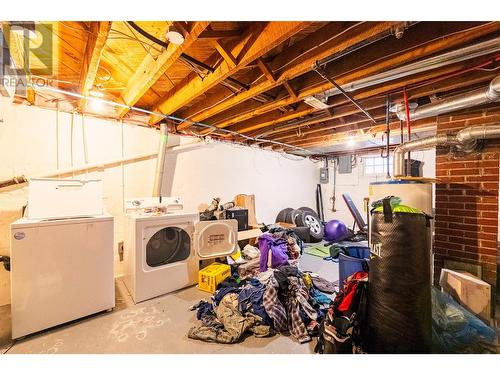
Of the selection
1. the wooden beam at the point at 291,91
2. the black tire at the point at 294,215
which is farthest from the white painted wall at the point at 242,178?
the wooden beam at the point at 291,91

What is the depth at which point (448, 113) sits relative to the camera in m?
2.31

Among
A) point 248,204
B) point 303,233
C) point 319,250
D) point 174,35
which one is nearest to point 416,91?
point 174,35

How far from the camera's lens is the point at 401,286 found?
132 centimetres

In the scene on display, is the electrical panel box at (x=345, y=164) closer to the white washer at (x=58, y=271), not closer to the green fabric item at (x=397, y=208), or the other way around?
the green fabric item at (x=397, y=208)

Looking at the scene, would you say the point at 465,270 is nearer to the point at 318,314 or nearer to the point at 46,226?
the point at 318,314

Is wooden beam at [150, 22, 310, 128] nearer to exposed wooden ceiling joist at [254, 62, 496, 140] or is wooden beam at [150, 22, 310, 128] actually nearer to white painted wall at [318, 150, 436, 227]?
exposed wooden ceiling joist at [254, 62, 496, 140]

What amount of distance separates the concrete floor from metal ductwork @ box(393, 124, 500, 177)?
2256mm

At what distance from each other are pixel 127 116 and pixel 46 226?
5.88ft

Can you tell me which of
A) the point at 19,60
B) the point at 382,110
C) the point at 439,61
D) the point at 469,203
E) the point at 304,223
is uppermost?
the point at 19,60

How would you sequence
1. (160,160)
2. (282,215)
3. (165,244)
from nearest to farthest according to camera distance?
(165,244), (160,160), (282,215)

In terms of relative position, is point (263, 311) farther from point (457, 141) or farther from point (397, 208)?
point (457, 141)

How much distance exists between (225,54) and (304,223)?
13.0 feet

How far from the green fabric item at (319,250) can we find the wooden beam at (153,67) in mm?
3714

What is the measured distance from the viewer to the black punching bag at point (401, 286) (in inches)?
51.4
